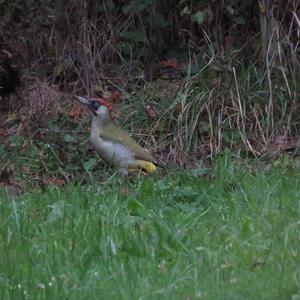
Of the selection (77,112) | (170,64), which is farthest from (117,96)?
(170,64)

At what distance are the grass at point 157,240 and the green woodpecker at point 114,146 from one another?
1.22m

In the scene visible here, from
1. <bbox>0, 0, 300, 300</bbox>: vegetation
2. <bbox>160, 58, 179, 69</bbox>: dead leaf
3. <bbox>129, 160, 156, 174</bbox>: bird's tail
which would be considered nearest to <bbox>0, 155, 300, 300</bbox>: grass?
<bbox>0, 0, 300, 300</bbox>: vegetation

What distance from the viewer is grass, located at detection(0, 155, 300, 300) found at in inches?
205

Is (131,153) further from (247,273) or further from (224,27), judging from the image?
(247,273)

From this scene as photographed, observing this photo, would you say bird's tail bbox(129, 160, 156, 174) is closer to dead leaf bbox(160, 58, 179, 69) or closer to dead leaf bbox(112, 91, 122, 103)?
dead leaf bbox(112, 91, 122, 103)

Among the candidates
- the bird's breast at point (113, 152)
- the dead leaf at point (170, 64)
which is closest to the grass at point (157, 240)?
the bird's breast at point (113, 152)

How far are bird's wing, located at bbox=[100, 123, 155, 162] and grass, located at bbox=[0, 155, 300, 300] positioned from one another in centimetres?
128

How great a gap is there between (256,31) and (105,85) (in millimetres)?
1970

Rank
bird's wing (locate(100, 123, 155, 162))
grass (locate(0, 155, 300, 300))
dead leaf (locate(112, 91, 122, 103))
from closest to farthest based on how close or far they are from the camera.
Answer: grass (locate(0, 155, 300, 300))
bird's wing (locate(100, 123, 155, 162))
dead leaf (locate(112, 91, 122, 103))

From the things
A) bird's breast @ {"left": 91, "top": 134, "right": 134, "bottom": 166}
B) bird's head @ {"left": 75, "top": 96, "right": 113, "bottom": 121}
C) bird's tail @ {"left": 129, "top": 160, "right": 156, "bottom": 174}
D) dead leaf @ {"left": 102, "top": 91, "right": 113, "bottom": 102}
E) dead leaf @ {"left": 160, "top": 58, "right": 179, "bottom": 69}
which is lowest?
dead leaf @ {"left": 102, "top": 91, "right": 113, "bottom": 102}

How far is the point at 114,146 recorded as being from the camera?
30.8 feet

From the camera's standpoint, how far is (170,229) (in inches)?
245

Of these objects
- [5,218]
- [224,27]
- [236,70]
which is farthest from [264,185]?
[224,27]

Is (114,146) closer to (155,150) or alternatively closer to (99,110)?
(99,110)
